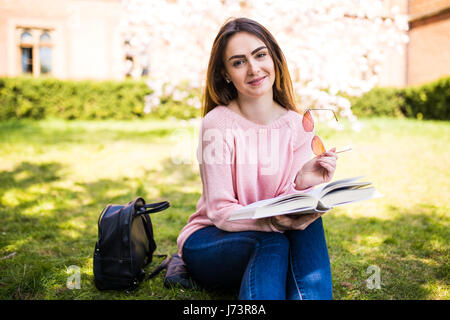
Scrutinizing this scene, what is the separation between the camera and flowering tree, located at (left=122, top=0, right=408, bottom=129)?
20.0 ft

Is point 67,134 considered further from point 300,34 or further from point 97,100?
point 300,34

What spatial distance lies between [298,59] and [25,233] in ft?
16.0

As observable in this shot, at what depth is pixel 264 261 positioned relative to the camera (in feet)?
4.91

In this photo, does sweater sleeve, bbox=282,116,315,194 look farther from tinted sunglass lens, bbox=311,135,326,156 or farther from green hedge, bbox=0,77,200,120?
green hedge, bbox=0,77,200,120

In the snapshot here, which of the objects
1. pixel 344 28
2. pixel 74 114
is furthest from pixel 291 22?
pixel 74 114

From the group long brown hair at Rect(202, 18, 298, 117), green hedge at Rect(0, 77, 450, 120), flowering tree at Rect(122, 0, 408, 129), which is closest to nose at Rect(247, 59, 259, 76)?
long brown hair at Rect(202, 18, 298, 117)

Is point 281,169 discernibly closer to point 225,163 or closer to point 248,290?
point 225,163

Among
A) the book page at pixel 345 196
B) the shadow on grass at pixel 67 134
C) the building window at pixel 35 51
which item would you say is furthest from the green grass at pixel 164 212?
the building window at pixel 35 51

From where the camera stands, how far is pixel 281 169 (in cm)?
188

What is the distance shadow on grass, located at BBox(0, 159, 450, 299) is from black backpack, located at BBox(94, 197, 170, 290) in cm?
8

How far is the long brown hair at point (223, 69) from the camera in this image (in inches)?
72.8

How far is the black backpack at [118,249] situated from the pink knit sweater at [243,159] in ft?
0.88

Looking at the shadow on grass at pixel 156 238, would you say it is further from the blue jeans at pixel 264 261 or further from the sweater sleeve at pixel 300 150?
the sweater sleeve at pixel 300 150
